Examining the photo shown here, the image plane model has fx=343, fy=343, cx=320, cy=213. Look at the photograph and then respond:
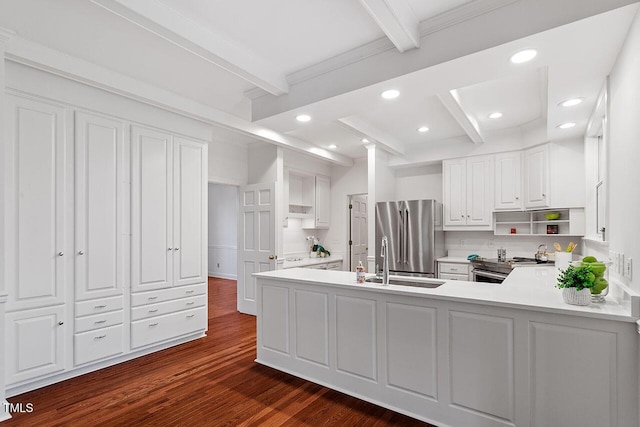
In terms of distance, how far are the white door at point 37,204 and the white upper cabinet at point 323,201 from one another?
13.6 feet

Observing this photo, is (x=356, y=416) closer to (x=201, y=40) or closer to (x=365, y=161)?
(x=201, y=40)

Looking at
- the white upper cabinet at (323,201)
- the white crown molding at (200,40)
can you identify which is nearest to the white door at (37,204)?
the white crown molding at (200,40)

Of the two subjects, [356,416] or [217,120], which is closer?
[356,416]

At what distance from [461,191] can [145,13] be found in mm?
4550

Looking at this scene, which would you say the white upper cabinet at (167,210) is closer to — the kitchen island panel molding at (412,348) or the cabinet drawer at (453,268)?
the kitchen island panel molding at (412,348)

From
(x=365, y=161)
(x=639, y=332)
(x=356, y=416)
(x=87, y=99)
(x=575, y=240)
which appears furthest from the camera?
(x=365, y=161)

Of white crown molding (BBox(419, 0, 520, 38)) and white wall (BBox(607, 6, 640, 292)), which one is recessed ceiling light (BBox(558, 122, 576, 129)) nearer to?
white wall (BBox(607, 6, 640, 292))

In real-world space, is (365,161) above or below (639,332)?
above

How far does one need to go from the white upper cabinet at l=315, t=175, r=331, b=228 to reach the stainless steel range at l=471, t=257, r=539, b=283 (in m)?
2.83

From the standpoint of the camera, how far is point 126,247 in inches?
133

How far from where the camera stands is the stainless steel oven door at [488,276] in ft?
14.1

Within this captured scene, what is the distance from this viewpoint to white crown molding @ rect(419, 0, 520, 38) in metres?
2.06

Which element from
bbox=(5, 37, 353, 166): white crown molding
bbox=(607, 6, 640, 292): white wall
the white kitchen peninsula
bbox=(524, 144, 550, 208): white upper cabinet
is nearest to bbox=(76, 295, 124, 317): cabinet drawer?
the white kitchen peninsula

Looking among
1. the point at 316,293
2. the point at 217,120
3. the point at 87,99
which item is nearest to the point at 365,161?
the point at 217,120
